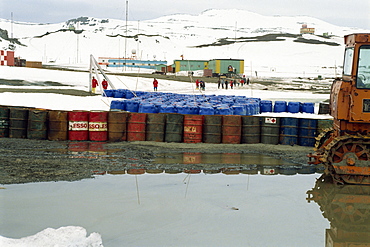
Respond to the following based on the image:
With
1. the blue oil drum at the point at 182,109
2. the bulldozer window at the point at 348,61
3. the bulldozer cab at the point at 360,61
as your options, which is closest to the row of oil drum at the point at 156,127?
the blue oil drum at the point at 182,109

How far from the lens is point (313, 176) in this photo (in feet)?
50.3

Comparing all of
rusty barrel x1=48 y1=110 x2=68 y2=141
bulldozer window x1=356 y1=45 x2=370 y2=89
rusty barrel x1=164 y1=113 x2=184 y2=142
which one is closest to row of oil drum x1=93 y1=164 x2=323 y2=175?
bulldozer window x1=356 y1=45 x2=370 y2=89

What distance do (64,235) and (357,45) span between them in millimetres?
9637

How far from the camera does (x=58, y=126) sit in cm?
2106

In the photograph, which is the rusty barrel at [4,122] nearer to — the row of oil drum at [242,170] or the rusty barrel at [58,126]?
the rusty barrel at [58,126]

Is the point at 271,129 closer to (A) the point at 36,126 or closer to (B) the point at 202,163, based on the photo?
(B) the point at 202,163

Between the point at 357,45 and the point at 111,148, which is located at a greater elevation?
the point at 357,45

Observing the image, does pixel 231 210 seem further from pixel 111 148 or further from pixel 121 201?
pixel 111 148

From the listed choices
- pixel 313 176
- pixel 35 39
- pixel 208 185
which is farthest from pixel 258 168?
pixel 35 39

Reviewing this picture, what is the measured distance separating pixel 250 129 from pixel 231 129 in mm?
850

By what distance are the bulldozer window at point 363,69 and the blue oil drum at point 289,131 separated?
23.7 feet

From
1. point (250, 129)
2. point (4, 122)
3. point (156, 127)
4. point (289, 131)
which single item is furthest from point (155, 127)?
point (4, 122)

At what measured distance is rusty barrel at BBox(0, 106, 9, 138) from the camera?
830 inches

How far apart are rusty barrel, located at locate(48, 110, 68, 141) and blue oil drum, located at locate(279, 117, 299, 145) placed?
953 centimetres
